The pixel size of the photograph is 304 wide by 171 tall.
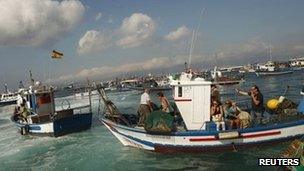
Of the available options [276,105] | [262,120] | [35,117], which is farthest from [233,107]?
[35,117]

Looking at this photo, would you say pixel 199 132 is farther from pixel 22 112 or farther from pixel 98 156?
pixel 22 112

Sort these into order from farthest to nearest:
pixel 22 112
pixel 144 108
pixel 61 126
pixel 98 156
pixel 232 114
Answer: pixel 22 112
pixel 61 126
pixel 98 156
pixel 144 108
pixel 232 114

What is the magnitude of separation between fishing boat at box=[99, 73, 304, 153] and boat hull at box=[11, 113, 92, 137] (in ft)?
32.3

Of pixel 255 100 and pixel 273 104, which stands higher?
pixel 255 100

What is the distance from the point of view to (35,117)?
2936 centimetres

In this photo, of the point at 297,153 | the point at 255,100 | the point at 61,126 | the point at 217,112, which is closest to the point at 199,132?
the point at 217,112

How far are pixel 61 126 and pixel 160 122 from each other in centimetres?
1253

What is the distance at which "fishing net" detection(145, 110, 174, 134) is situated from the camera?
17.6 metres

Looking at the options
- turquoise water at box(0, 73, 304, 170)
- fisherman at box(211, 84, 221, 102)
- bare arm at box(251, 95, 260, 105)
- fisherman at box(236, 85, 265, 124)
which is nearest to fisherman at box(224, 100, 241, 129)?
fisherman at box(211, 84, 221, 102)

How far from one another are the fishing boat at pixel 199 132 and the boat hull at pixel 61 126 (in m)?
9.85

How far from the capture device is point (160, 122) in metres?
17.7

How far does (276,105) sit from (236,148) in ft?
11.5

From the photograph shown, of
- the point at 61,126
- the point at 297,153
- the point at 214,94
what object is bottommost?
the point at 61,126

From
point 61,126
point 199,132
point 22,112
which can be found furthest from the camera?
point 22,112
